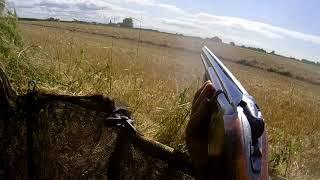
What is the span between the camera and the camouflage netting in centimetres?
300

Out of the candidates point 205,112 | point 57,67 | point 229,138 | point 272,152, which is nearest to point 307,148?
point 272,152

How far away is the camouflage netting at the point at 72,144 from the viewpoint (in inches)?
118

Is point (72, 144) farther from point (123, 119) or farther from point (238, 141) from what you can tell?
point (238, 141)

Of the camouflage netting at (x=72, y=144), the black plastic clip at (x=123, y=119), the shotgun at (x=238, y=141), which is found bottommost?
the camouflage netting at (x=72, y=144)

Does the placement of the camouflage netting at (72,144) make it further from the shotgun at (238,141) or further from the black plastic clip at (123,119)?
the shotgun at (238,141)

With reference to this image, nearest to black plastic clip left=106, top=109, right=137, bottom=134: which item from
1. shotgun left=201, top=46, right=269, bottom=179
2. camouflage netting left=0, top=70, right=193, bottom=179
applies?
camouflage netting left=0, top=70, right=193, bottom=179

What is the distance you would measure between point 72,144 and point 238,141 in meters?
2.02

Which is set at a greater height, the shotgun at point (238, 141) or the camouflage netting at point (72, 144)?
the shotgun at point (238, 141)

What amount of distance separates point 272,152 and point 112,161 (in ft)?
6.80

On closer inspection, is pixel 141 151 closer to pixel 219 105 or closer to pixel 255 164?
pixel 219 105

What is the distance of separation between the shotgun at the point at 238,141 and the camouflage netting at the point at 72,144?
1073 millimetres

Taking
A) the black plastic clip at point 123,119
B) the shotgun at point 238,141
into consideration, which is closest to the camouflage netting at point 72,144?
the black plastic clip at point 123,119

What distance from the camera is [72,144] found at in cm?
332

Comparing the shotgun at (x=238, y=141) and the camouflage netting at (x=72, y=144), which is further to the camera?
the camouflage netting at (x=72, y=144)
